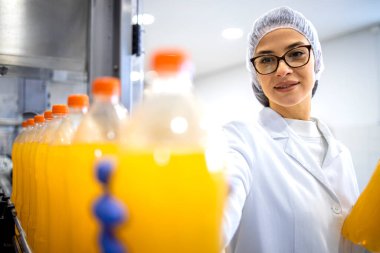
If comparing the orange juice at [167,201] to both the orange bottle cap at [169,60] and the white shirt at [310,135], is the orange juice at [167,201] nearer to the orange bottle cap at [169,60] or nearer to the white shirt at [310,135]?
the orange bottle cap at [169,60]

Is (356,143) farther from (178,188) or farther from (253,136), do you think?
(178,188)

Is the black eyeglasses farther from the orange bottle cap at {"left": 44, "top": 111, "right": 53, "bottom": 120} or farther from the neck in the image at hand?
the orange bottle cap at {"left": 44, "top": 111, "right": 53, "bottom": 120}

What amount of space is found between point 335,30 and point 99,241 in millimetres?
3969

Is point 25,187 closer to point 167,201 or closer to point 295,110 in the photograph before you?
point 167,201

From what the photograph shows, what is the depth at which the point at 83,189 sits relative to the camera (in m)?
0.44

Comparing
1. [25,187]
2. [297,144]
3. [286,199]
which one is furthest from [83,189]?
[297,144]

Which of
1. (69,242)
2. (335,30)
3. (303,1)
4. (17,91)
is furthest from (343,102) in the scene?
(69,242)

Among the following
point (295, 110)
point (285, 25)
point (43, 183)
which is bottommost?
point (43, 183)

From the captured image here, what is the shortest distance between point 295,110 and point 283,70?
0.23 m

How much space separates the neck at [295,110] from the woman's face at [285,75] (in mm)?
57

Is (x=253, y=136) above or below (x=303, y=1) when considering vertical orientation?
below

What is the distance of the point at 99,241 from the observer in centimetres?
30

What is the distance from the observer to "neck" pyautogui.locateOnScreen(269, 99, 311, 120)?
4.13 ft

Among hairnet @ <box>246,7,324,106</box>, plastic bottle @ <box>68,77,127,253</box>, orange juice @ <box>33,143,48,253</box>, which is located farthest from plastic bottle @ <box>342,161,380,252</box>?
orange juice @ <box>33,143,48,253</box>
